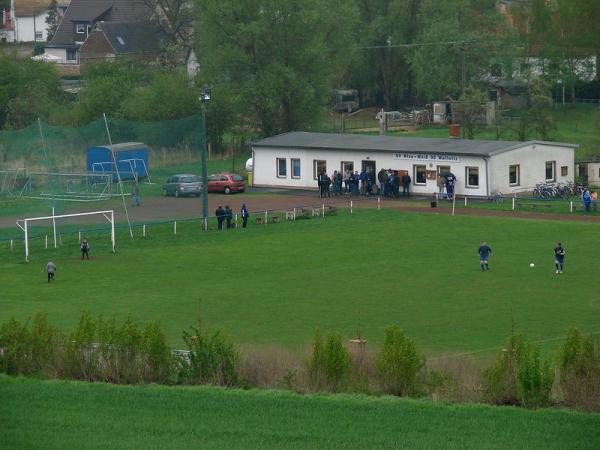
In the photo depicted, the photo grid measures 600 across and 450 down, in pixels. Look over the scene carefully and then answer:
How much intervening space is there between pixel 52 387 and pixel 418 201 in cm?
3312

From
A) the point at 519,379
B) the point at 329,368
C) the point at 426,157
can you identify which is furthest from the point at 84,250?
the point at 519,379

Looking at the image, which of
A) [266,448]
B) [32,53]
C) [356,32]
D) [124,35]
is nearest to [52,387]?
[266,448]

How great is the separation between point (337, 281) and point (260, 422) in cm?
1671

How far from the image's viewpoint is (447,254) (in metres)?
43.0

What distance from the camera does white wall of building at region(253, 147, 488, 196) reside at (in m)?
56.4

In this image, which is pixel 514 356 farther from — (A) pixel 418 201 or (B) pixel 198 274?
(A) pixel 418 201

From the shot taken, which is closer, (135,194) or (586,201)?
(135,194)

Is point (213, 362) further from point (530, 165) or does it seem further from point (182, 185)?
point (530, 165)

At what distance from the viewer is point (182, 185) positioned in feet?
177

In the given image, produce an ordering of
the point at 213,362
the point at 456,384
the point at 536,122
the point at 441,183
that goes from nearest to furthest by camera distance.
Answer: the point at 456,384 → the point at 213,362 → the point at 441,183 → the point at 536,122

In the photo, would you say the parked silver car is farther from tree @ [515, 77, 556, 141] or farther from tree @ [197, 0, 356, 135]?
tree @ [515, 77, 556, 141]

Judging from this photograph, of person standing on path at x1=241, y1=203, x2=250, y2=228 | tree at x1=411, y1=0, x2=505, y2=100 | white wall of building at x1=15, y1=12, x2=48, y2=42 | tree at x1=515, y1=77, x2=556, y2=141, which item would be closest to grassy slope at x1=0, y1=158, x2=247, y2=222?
person standing on path at x1=241, y1=203, x2=250, y2=228

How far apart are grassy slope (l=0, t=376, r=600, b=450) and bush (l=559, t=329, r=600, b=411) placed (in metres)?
0.58

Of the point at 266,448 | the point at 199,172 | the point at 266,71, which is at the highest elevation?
the point at 266,71
